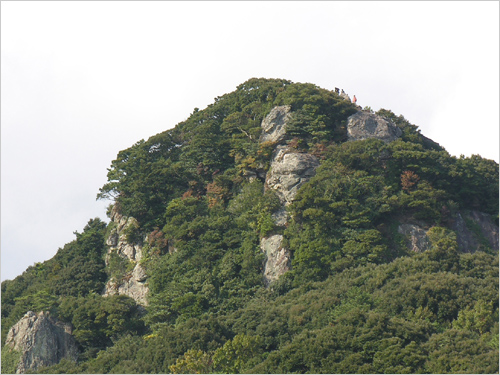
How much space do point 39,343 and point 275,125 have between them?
75.7 ft

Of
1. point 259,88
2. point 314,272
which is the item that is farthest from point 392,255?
point 259,88

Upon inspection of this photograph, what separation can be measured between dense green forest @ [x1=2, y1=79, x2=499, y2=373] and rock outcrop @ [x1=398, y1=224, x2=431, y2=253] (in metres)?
0.51

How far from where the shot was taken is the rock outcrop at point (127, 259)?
2053 inches

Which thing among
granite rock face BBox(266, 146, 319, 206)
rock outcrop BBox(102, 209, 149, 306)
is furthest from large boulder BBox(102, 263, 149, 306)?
granite rock face BBox(266, 146, 319, 206)

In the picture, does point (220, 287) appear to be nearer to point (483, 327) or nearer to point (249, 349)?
point (249, 349)

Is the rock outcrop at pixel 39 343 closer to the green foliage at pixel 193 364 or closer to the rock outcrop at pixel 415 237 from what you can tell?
the green foliage at pixel 193 364

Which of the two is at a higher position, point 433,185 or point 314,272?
point 433,185

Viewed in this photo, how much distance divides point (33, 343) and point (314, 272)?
17684mm

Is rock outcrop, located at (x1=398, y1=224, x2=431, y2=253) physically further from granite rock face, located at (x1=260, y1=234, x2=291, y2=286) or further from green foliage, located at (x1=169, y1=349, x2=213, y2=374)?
green foliage, located at (x1=169, y1=349, x2=213, y2=374)

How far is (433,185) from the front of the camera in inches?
2082

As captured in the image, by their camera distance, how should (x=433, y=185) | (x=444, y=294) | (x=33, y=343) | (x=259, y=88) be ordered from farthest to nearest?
(x=259, y=88) < (x=433, y=185) < (x=33, y=343) < (x=444, y=294)

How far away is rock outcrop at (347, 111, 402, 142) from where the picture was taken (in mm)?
56156

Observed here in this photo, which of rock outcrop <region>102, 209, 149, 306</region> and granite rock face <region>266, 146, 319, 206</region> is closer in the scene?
granite rock face <region>266, 146, 319, 206</region>

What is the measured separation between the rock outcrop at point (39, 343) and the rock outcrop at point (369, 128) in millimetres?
24811
